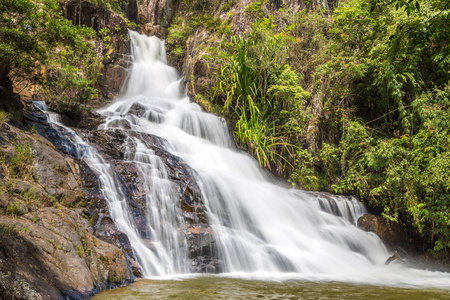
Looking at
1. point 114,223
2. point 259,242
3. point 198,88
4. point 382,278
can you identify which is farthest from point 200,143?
point 382,278

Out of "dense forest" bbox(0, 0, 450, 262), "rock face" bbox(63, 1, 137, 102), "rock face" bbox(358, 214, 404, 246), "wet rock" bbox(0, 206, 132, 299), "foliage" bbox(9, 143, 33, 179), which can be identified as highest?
"rock face" bbox(63, 1, 137, 102)

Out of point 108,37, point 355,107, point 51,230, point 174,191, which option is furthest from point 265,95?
point 51,230

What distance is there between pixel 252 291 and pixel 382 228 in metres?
6.02

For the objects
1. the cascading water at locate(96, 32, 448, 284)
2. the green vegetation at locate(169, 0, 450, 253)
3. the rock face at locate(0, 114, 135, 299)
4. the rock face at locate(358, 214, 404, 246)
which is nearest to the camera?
the rock face at locate(0, 114, 135, 299)

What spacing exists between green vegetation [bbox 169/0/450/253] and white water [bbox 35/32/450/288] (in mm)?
1006

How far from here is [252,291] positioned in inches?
148

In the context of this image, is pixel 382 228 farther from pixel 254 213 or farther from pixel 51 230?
pixel 51 230

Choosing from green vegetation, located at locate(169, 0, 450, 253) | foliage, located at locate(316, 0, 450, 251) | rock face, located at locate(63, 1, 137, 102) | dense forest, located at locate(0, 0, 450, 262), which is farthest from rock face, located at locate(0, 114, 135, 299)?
rock face, located at locate(63, 1, 137, 102)

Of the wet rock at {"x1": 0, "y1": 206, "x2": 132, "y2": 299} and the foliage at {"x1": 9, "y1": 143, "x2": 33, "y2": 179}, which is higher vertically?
the foliage at {"x1": 9, "y1": 143, "x2": 33, "y2": 179}

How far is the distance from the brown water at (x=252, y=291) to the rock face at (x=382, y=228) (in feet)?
12.0

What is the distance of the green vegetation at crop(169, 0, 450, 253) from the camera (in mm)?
7484

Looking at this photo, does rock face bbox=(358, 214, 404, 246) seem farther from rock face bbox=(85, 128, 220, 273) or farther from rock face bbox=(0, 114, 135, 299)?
rock face bbox=(0, 114, 135, 299)

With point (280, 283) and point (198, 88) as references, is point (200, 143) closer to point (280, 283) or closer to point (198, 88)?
point (198, 88)

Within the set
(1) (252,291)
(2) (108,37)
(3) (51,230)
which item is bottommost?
(1) (252,291)
